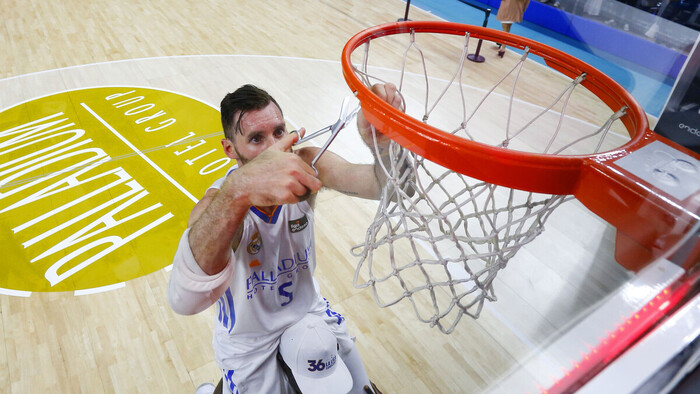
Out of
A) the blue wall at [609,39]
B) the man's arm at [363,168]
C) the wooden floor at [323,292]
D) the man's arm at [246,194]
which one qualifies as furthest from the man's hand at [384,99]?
the blue wall at [609,39]

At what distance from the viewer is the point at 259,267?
1.47 meters

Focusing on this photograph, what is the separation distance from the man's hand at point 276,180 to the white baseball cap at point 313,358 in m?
0.66

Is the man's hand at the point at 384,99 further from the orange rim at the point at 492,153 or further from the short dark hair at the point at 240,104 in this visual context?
the short dark hair at the point at 240,104

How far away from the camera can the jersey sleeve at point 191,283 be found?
1.17m

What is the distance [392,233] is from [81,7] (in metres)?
6.35

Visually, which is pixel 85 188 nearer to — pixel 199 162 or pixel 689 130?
pixel 199 162

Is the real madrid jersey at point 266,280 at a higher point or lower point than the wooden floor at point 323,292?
higher

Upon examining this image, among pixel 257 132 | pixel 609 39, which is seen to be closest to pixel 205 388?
pixel 257 132

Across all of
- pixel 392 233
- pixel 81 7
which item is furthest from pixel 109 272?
pixel 81 7

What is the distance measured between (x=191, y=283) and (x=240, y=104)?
70cm

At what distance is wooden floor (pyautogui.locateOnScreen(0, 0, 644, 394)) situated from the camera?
81.4 inches

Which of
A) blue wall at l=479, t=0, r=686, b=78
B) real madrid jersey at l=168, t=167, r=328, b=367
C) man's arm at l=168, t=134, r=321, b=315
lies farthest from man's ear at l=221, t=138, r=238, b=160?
blue wall at l=479, t=0, r=686, b=78

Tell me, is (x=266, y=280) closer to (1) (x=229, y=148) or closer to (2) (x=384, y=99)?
(1) (x=229, y=148)

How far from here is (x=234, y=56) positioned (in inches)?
194
